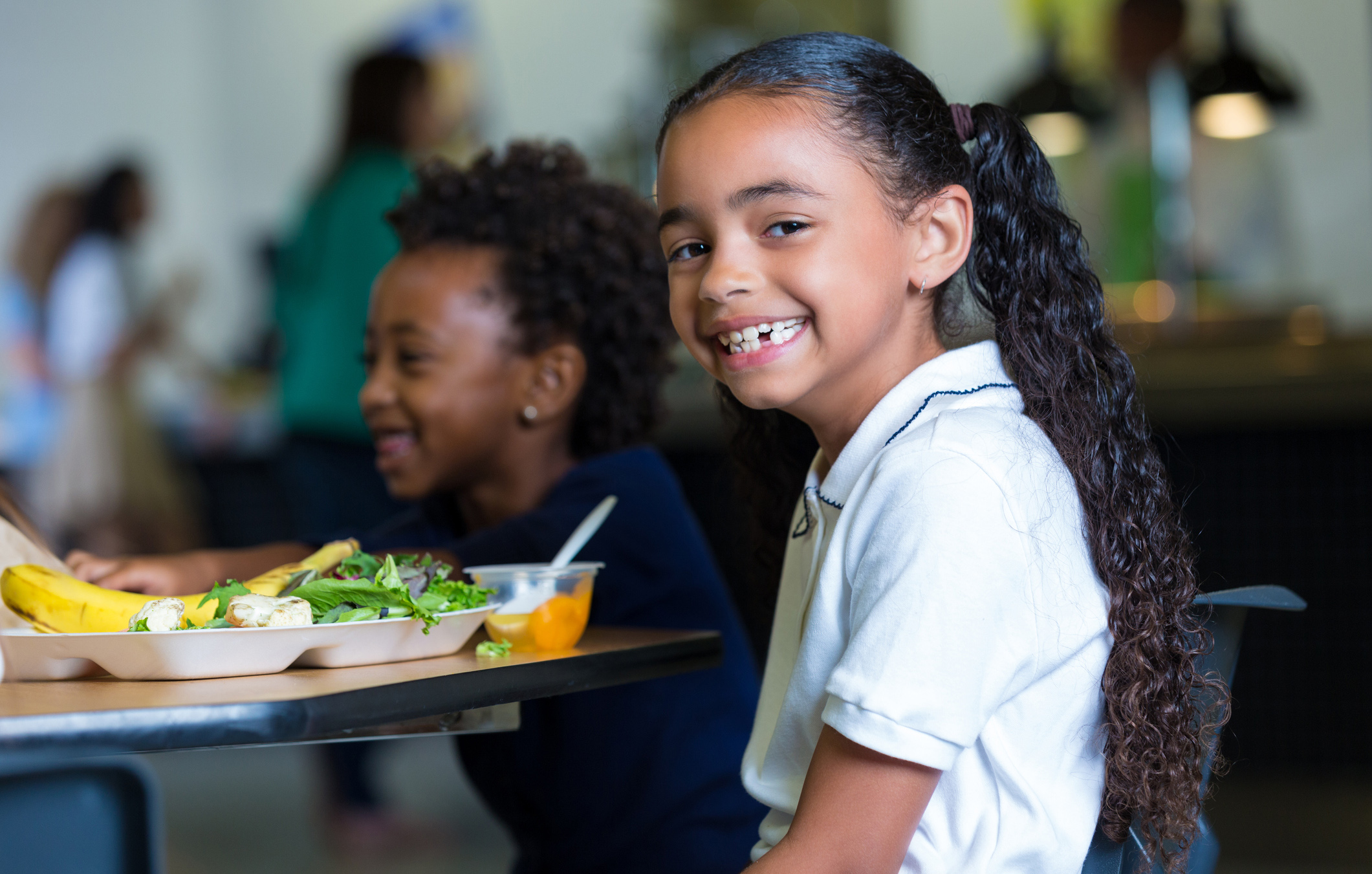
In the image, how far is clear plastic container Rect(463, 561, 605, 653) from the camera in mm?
941

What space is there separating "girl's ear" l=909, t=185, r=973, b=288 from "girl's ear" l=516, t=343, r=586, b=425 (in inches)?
23.6

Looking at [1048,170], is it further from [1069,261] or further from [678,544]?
[678,544]

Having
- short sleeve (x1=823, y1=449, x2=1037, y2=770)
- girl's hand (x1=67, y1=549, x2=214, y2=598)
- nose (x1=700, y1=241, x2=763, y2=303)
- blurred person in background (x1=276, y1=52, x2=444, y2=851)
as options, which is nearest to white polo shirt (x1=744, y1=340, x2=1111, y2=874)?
short sleeve (x1=823, y1=449, x2=1037, y2=770)

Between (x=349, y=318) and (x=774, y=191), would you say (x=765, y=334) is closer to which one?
(x=774, y=191)

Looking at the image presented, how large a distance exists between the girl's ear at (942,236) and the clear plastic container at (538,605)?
0.32 meters

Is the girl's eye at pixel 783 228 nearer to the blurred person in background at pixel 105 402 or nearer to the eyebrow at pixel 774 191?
the eyebrow at pixel 774 191

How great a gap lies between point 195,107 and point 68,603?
592cm

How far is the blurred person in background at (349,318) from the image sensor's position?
2.55 meters

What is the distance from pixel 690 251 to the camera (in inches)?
36.8

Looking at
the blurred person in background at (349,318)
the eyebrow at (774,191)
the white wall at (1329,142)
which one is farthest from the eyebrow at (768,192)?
the white wall at (1329,142)

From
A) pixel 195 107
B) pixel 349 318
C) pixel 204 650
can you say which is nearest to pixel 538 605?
pixel 204 650

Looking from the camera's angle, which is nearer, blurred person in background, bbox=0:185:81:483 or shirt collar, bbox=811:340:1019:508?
shirt collar, bbox=811:340:1019:508

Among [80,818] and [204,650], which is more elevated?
[204,650]

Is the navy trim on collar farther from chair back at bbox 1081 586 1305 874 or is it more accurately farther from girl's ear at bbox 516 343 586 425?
girl's ear at bbox 516 343 586 425
